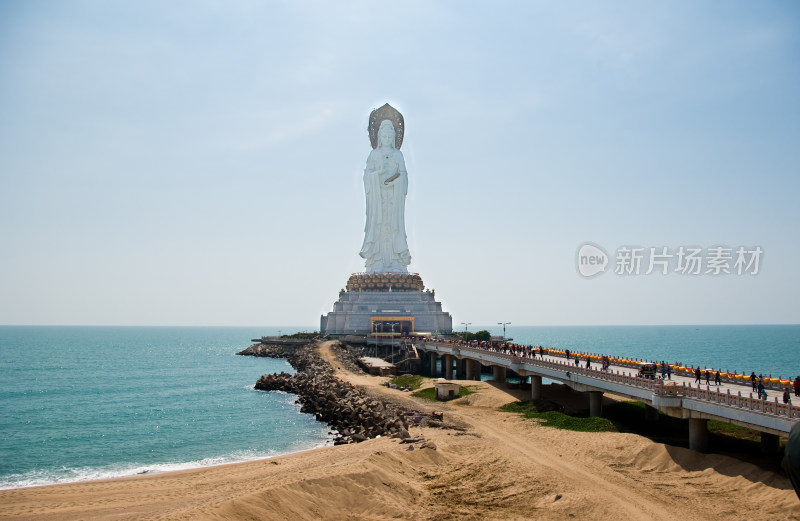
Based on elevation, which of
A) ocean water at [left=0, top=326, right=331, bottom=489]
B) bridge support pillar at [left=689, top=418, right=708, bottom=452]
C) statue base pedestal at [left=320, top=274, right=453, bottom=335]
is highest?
statue base pedestal at [left=320, top=274, right=453, bottom=335]

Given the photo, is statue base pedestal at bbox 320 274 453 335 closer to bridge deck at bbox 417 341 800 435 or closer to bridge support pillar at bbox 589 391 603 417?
bridge deck at bbox 417 341 800 435

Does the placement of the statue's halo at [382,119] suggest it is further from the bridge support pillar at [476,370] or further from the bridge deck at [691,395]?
the bridge deck at [691,395]

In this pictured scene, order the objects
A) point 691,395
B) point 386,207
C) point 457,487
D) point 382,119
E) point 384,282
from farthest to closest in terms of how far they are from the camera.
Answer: point 382,119
point 386,207
point 384,282
point 691,395
point 457,487

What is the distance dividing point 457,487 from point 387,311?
155 ft

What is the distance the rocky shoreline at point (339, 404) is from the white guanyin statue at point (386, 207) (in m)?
17.6

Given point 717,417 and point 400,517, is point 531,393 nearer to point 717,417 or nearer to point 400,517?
point 717,417

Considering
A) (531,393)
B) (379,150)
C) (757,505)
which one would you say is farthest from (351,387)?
(379,150)

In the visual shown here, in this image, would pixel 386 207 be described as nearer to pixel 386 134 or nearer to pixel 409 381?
pixel 386 134

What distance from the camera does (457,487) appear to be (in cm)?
1673

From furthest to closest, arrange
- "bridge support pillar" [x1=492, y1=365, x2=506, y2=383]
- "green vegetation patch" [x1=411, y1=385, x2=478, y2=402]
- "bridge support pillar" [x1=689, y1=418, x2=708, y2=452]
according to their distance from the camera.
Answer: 1. "bridge support pillar" [x1=492, y1=365, x2=506, y2=383]
2. "green vegetation patch" [x1=411, y1=385, x2=478, y2=402]
3. "bridge support pillar" [x1=689, y1=418, x2=708, y2=452]

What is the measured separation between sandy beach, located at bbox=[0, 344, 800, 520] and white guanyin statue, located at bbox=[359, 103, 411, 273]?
4814 cm

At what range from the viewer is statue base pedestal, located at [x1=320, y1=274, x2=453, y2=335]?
205 feet

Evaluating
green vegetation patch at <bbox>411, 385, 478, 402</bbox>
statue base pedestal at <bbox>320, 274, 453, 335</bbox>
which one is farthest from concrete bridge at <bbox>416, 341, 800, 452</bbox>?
statue base pedestal at <bbox>320, 274, 453, 335</bbox>

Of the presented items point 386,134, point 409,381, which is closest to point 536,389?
point 409,381
